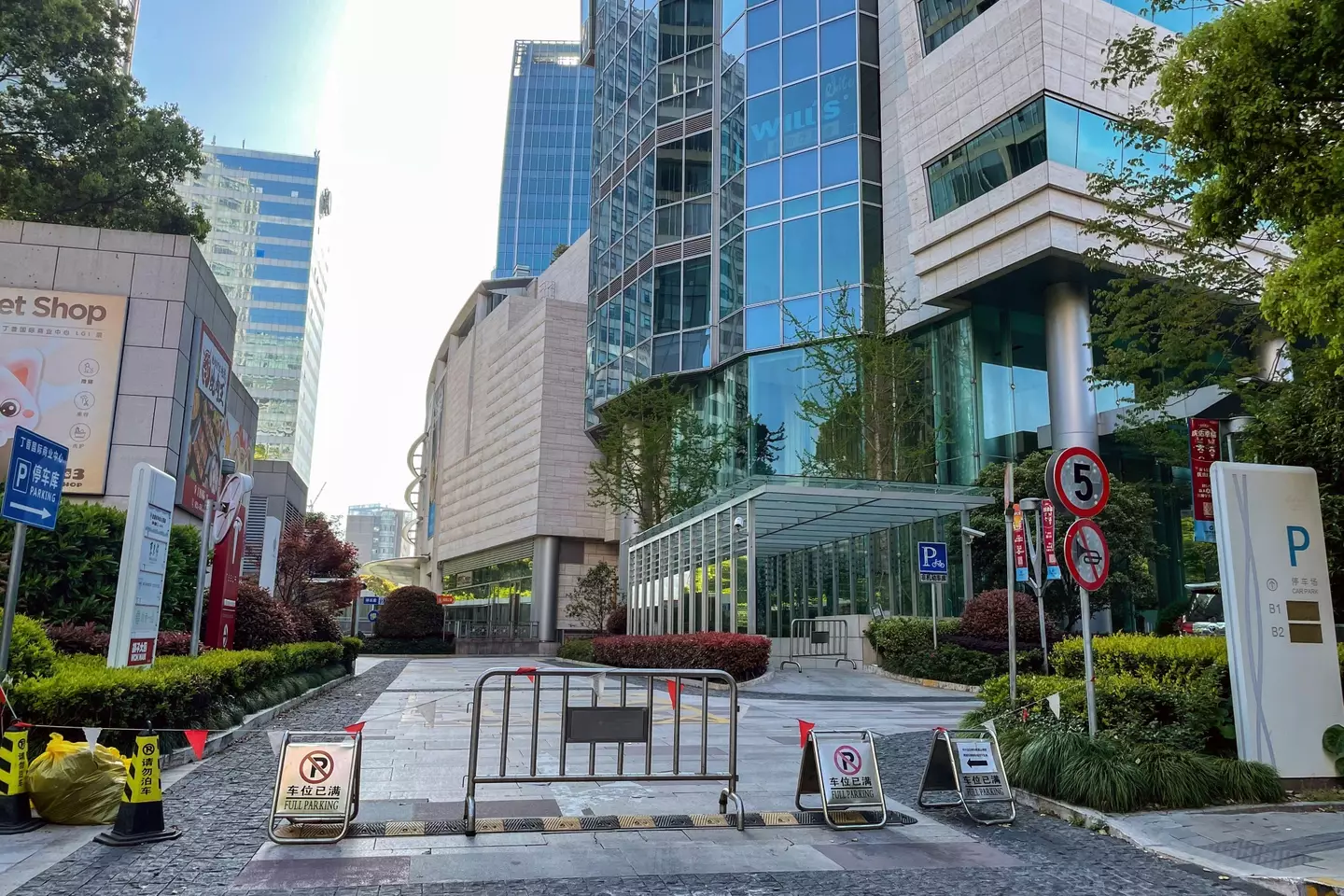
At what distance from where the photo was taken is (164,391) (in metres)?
18.5

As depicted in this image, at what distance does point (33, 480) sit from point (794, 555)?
27684 millimetres

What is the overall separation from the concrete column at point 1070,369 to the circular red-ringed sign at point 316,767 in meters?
27.6

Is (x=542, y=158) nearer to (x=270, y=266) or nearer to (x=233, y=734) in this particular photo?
(x=270, y=266)

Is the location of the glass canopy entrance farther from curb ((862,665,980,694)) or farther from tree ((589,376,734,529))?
tree ((589,376,734,529))

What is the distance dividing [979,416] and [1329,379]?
963 inches

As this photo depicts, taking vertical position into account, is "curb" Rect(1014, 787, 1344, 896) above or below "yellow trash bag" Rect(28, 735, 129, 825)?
below

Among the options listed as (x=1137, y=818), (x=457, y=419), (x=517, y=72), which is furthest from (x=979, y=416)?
(x=517, y=72)

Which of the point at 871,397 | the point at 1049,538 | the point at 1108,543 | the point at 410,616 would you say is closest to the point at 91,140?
the point at 410,616

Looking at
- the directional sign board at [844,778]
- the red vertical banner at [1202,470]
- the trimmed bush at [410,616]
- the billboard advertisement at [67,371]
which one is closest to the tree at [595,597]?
the trimmed bush at [410,616]

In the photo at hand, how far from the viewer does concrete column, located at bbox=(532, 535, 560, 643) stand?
5438 cm

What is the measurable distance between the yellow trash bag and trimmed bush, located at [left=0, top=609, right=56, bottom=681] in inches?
99.2

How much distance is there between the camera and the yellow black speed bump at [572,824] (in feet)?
21.5

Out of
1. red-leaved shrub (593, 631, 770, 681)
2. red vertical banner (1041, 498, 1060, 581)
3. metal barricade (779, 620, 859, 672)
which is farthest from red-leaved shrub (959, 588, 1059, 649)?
red-leaved shrub (593, 631, 770, 681)

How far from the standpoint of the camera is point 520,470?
57844 millimetres
